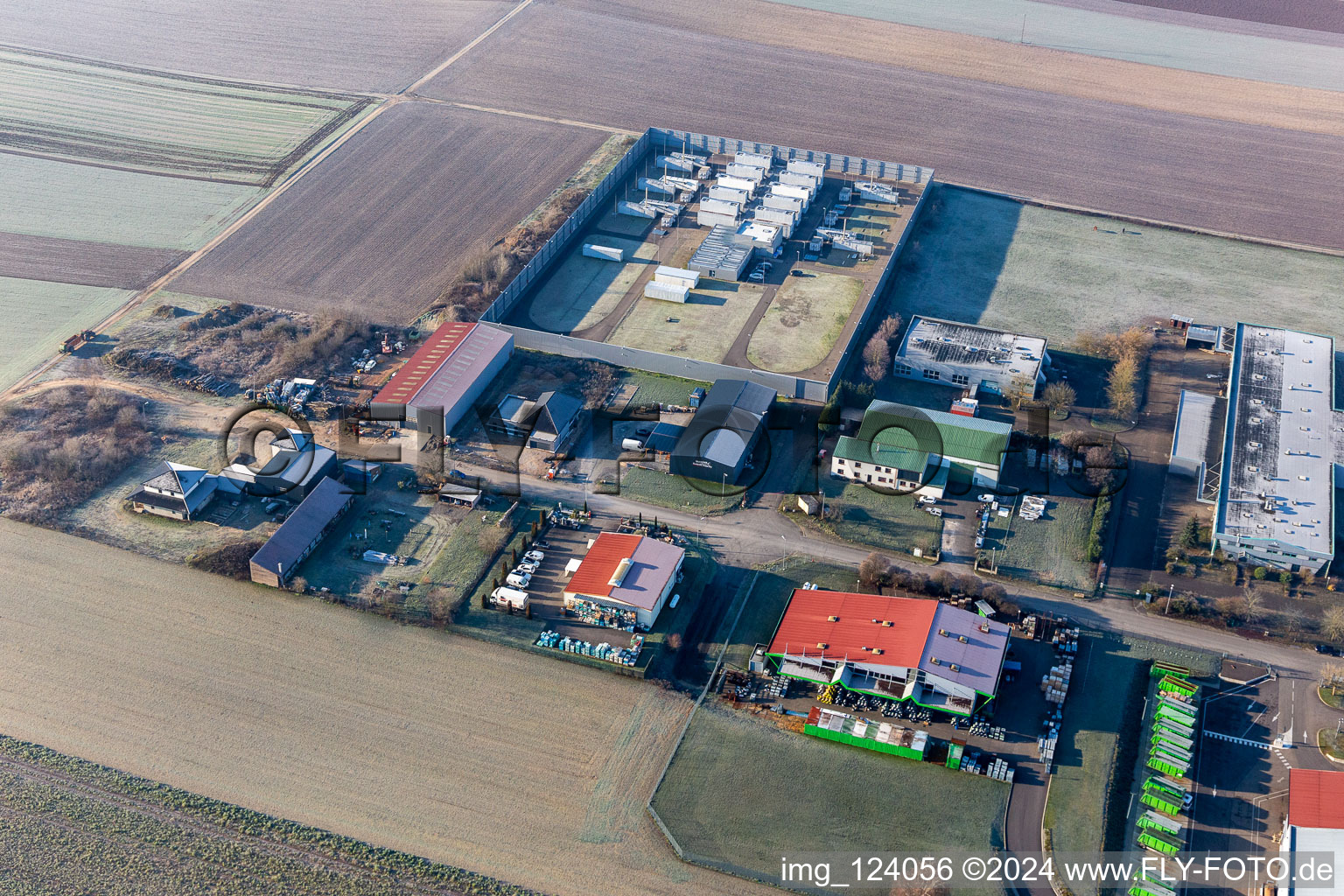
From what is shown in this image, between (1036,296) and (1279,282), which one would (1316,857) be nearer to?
(1036,296)

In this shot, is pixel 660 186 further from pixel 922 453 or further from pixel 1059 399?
pixel 922 453

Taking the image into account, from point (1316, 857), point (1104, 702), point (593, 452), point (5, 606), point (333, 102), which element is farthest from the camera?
point (333, 102)

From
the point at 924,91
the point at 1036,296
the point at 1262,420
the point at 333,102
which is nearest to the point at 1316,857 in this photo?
the point at 1262,420

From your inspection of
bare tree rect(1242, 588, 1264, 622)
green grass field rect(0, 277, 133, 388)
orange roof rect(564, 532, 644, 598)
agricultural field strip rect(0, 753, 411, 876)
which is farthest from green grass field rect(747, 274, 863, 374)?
green grass field rect(0, 277, 133, 388)

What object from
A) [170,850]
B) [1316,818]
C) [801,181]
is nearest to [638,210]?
[801,181]

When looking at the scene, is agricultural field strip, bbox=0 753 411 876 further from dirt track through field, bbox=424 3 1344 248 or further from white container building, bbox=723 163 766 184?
dirt track through field, bbox=424 3 1344 248

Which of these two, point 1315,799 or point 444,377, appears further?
point 444,377
